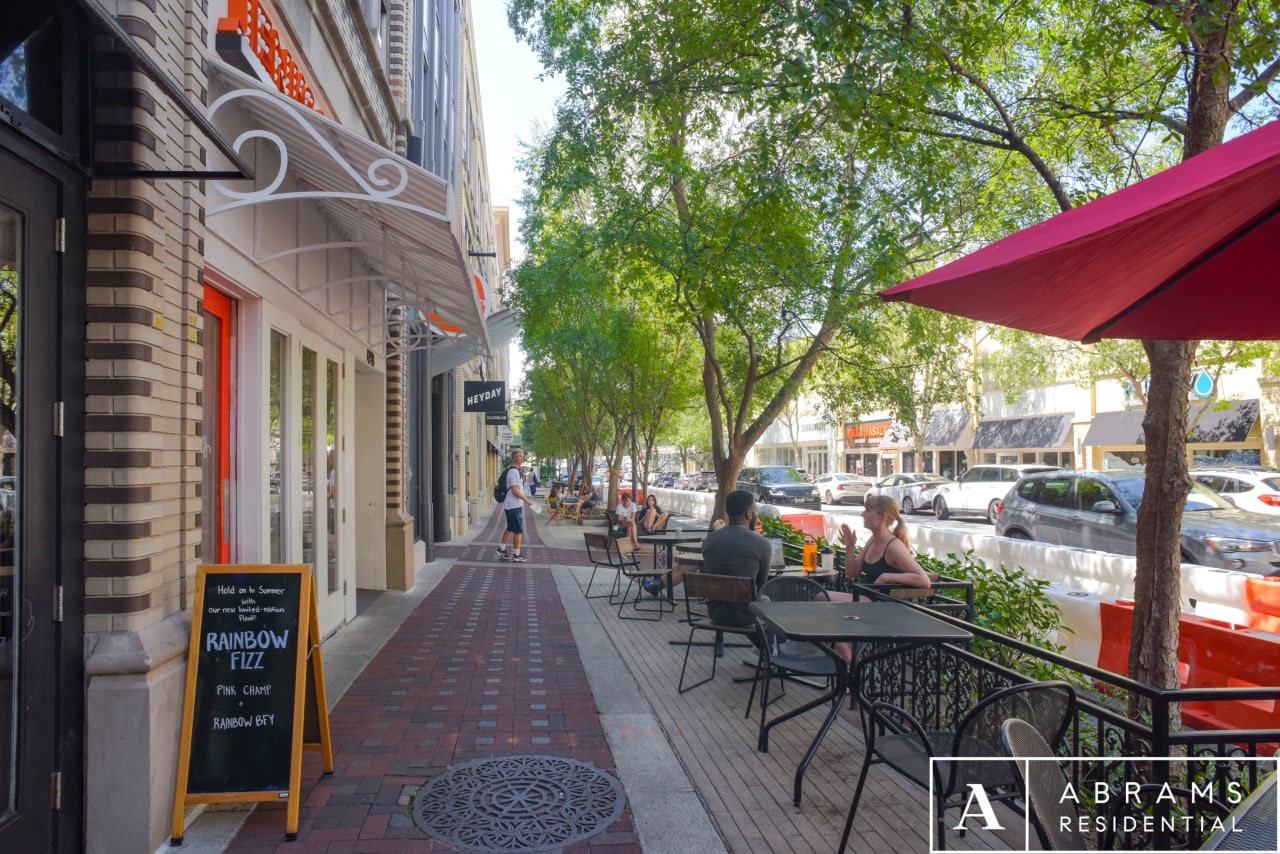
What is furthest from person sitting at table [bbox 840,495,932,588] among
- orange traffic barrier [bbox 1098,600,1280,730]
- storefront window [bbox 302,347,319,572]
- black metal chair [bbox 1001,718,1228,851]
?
storefront window [bbox 302,347,319,572]

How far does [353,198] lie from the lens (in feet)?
15.5

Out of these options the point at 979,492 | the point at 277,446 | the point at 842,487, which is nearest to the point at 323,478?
the point at 277,446

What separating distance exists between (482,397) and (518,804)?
18.5 meters

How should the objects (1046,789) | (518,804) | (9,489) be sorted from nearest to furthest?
(1046,789) < (9,489) < (518,804)

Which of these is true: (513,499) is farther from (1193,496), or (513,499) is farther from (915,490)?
(915,490)

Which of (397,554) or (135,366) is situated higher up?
(135,366)

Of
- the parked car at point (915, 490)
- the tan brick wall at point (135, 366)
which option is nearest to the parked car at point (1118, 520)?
the tan brick wall at point (135, 366)

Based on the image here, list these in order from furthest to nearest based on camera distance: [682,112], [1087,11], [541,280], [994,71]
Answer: [541,280] < [682,112] < [994,71] < [1087,11]

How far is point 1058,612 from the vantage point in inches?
266

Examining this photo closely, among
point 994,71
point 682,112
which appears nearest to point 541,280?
point 682,112

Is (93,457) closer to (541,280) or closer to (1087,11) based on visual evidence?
(1087,11)

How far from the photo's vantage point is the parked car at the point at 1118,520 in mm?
10367

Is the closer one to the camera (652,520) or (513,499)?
(652,520)

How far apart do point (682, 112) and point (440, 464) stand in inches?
412
